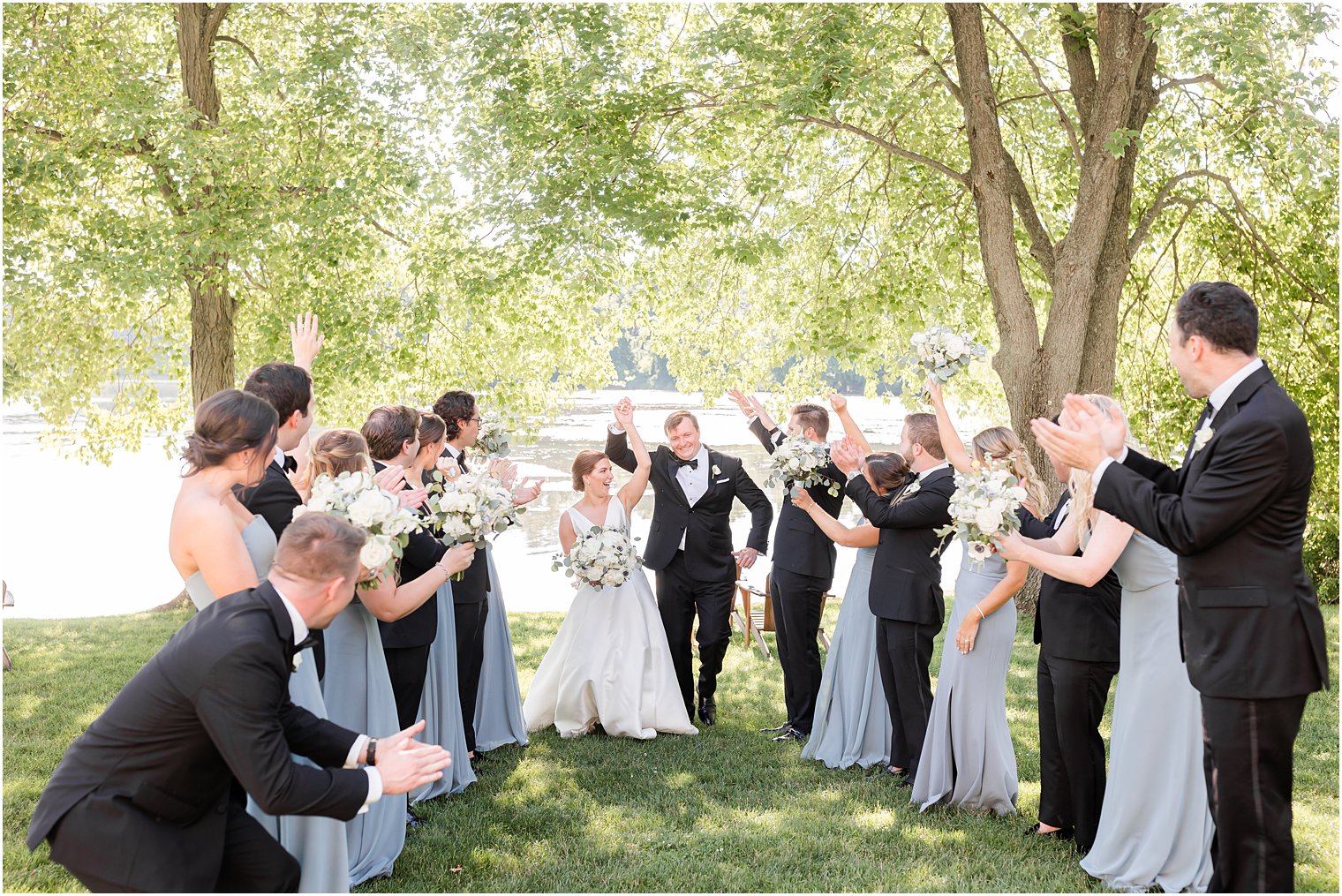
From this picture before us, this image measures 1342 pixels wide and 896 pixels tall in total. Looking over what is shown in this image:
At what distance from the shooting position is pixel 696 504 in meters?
8.05

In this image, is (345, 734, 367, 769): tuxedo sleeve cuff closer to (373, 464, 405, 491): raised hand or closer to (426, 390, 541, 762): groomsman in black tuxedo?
(373, 464, 405, 491): raised hand

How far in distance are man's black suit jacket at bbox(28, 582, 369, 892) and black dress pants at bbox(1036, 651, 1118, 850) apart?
369 cm

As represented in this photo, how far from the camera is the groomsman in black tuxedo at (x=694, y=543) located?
26.5 feet

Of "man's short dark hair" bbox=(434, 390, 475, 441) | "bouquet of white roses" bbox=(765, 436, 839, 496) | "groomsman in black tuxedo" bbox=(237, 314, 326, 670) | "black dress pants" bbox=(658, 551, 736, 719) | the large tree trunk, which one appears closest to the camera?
"groomsman in black tuxedo" bbox=(237, 314, 326, 670)

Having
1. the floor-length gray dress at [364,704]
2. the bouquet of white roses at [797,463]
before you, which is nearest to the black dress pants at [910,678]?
the bouquet of white roses at [797,463]

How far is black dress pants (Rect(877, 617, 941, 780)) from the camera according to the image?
6.49 m

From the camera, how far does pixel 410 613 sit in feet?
18.0

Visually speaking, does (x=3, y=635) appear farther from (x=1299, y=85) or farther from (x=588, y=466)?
(x=1299, y=85)

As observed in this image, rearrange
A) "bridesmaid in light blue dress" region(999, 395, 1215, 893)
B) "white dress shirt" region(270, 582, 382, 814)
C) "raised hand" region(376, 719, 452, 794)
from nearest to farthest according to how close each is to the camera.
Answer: "white dress shirt" region(270, 582, 382, 814) < "raised hand" region(376, 719, 452, 794) < "bridesmaid in light blue dress" region(999, 395, 1215, 893)

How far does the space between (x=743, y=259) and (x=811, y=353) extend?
3.00 metres

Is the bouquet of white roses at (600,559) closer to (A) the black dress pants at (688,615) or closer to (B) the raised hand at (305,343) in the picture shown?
(A) the black dress pants at (688,615)

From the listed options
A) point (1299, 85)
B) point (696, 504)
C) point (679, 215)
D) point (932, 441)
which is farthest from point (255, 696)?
point (1299, 85)

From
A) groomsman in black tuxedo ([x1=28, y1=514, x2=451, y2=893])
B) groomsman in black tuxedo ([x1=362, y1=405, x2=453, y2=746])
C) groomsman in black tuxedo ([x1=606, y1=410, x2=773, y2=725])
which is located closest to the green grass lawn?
groomsman in black tuxedo ([x1=606, y1=410, x2=773, y2=725])

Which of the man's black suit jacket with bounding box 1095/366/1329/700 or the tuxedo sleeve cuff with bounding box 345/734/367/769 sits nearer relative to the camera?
the tuxedo sleeve cuff with bounding box 345/734/367/769
